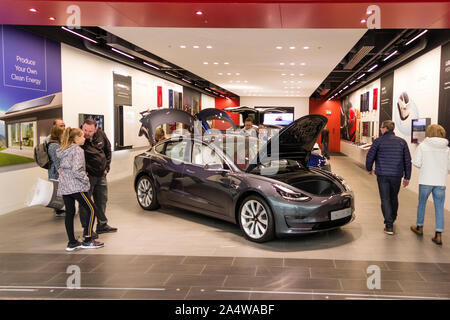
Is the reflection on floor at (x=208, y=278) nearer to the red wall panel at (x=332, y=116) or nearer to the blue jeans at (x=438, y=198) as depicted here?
the blue jeans at (x=438, y=198)

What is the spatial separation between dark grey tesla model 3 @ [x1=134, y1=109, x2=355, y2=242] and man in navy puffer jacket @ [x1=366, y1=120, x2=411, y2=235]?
0.55m

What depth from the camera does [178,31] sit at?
7.26m

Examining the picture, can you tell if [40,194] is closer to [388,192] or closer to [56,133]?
[56,133]

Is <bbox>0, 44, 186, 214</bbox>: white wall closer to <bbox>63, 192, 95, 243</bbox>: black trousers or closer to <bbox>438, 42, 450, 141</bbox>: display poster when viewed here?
<bbox>63, 192, 95, 243</bbox>: black trousers

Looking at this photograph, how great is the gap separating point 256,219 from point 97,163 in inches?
88.8

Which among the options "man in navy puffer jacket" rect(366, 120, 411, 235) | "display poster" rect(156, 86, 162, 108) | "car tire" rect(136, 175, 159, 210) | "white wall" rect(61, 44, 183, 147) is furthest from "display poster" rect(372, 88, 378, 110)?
"car tire" rect(136, 175, 159, 210)

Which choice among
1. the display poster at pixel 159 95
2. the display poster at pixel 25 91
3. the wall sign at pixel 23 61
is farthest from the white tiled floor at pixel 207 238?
the display poster at pixel 159 95

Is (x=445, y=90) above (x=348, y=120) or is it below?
above

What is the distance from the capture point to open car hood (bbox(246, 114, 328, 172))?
207 inches

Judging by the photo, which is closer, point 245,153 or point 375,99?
point 245,153

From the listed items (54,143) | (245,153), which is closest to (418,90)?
(245,153)

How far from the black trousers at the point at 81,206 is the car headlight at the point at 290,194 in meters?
2.31

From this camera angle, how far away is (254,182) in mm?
4898
